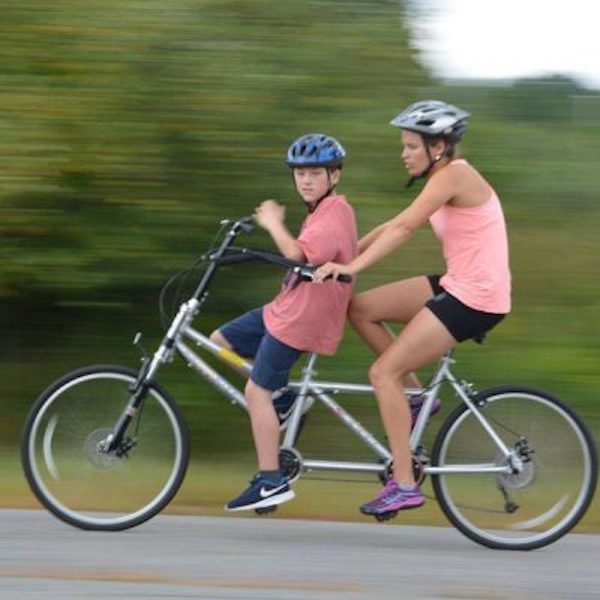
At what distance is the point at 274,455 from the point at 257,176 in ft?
10.8

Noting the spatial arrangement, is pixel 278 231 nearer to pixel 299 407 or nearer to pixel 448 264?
pixel 448 264

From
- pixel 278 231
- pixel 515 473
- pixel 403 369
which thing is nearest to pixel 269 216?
pixel 278 231

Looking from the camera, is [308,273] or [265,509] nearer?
[308,273]

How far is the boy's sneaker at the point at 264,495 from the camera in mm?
6785

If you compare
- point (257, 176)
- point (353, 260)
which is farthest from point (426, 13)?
point (353, 260)

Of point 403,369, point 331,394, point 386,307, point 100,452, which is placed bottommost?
point 100,452

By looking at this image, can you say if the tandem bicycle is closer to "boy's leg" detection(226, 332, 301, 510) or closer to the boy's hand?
"boy's leg" detection(226, 332, 301, 510)

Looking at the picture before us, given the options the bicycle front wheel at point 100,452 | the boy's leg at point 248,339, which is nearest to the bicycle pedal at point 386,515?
the boy's leg at point 248,339

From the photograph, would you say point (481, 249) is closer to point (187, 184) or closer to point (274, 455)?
point (274, 455)

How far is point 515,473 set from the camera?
6.91 meters

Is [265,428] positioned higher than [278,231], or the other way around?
[278,231]

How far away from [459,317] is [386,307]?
43 centimetres

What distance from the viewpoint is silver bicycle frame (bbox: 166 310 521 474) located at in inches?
Result: 271

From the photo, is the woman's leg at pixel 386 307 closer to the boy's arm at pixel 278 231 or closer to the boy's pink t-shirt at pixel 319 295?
the boy's pink t-shirt at pixel 319 295
